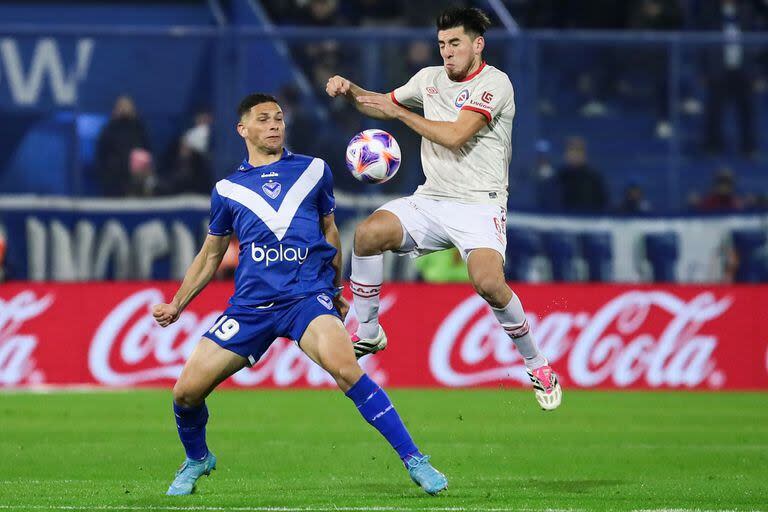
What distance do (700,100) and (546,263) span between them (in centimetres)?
280

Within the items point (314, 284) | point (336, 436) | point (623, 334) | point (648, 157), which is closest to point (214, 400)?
point (336, 436)

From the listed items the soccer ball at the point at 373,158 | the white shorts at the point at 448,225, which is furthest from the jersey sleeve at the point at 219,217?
the white shorts at the point at 448,225

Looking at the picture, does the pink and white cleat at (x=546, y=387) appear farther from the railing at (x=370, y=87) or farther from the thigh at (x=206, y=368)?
the railing at (x=370, y=87)

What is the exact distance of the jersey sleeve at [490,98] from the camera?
9047 mm

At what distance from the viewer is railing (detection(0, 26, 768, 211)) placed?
17.4 meters

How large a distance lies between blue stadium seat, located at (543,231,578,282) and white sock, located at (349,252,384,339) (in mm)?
7690

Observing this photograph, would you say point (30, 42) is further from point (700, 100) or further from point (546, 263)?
point (700, 100)

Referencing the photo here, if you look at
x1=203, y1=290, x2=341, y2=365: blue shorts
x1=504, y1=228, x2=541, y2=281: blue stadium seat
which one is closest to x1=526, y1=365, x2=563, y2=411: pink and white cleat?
x1=203, y1=290, x2=341, y2=365: blue shorts

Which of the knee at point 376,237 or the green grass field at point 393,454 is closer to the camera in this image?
the green grass field at point 393,454

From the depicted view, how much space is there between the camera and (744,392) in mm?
16781

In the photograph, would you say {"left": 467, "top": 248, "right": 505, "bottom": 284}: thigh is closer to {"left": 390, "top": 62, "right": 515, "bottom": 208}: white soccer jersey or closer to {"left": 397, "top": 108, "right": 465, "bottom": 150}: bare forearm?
{"left": 390, "top": 62, "right": 515, "bottom": 208}: white soccer jersey

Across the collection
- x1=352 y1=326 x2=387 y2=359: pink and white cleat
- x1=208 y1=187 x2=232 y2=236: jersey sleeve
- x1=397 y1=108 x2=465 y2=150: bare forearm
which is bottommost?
x1=352 y1=326 x2=387 y2=359: pink and white cleat

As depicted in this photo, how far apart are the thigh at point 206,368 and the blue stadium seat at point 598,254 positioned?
9453 millimetres

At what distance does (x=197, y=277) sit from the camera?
8.63 meters
